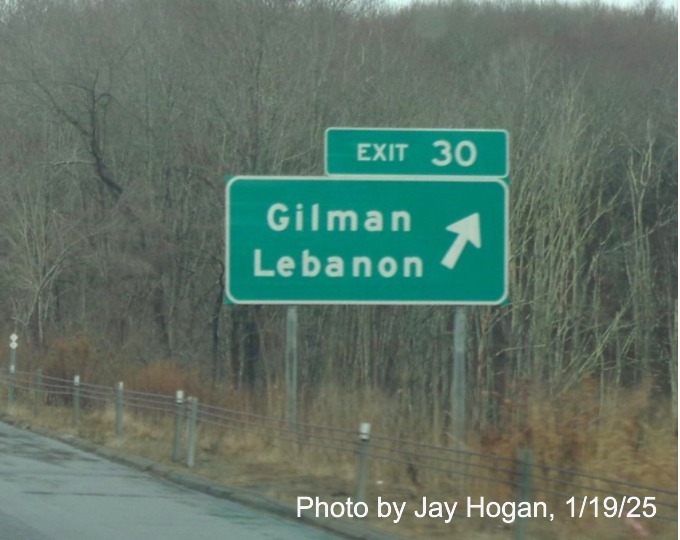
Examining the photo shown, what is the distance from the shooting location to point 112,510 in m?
12.1

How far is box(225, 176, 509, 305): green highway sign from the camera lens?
13195 millimetres

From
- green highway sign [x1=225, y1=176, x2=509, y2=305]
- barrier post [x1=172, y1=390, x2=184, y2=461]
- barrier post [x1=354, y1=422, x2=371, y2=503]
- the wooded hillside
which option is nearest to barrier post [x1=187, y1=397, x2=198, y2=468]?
barrier post [x1=172, y1=390, x2=184, y2=461]

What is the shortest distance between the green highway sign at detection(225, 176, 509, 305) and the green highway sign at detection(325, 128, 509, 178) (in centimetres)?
13

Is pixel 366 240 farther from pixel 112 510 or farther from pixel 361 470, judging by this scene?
pixel 112 510

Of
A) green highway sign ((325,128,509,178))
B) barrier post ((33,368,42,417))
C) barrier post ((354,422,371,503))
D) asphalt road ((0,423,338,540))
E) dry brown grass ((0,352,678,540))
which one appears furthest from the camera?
barrier post ((33,368,42,417))

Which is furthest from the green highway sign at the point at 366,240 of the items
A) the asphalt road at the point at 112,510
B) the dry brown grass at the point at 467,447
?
the asphalt road at the point at 112,510

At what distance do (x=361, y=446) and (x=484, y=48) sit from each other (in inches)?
1359

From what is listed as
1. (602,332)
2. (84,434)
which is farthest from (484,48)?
(84,434)

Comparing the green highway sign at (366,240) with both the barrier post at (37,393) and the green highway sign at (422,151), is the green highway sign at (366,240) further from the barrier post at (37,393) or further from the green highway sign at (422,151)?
the barrier post at (37,393)

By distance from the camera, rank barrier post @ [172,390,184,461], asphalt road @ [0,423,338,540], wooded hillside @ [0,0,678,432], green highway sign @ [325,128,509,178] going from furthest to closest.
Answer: wooded hillside @ [0,0,678,432]
barrier post @ [172,390,184,461]
green highway sign @ [325,128,509,178]
asphalt road @ [0,423,338,540]

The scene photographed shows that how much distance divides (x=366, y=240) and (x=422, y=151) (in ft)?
3.63

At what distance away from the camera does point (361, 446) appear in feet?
40.7

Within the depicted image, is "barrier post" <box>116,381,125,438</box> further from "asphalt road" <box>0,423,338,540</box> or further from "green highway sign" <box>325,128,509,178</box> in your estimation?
"green highway sign" <box>325,128,509,178</box>

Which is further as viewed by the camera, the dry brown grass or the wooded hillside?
the wooded hillside
